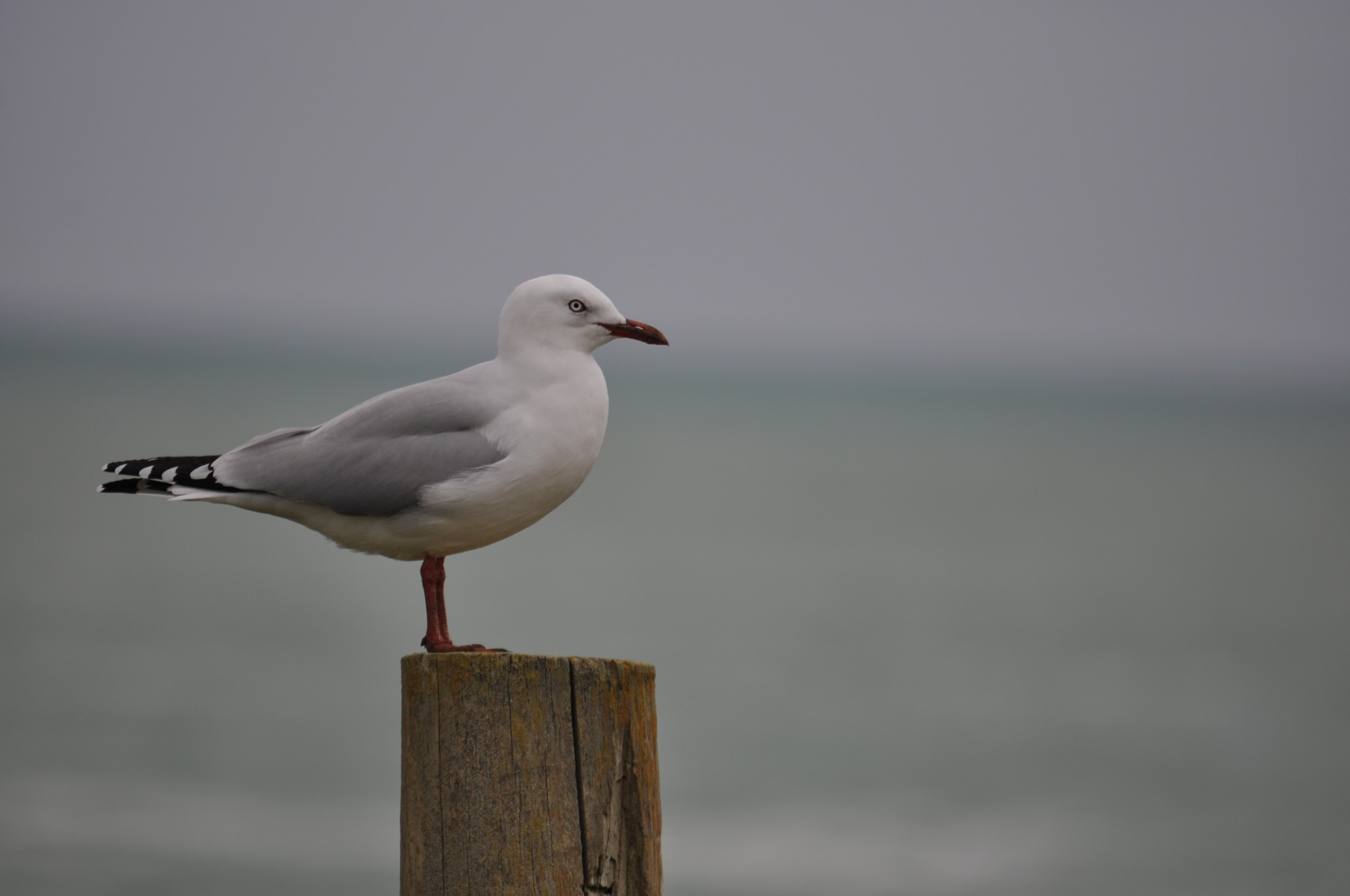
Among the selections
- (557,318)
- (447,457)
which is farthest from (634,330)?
(447,457)

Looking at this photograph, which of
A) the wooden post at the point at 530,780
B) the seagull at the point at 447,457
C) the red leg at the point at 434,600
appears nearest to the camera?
the wooden post at the point at 530,780

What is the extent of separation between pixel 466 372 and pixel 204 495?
2.73ft

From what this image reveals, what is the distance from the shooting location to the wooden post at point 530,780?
2639 mm

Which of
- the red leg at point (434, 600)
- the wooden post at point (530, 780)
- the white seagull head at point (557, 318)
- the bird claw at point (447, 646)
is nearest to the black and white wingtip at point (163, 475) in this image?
the red leg at point (434, 600)

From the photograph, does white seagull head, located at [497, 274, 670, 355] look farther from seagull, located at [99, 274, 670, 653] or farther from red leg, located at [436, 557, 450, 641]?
red leg, located at [436, 557, 450, 641]

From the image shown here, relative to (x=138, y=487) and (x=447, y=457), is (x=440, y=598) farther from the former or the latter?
(x=138, y=487)

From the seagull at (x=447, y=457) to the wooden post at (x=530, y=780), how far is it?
956mm

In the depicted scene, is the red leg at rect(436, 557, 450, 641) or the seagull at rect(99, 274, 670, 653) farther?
the red leg at rect(436, 557, 450, 641)

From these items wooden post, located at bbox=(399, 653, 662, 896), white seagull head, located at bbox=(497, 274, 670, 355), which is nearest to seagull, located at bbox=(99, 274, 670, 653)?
white seagull head, located at bbox=(497, 274, 670, 355)

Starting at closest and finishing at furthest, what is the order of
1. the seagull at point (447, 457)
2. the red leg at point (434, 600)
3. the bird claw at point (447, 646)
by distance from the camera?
the bird claw at point (447, 646) < the seagull at point (447, 457) < the red leg at point (434, 600)

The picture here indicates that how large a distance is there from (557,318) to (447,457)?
56 cm

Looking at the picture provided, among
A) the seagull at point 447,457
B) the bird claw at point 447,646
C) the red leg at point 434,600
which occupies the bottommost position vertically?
the bird claw at point 447,646

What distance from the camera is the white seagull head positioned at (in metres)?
3.93

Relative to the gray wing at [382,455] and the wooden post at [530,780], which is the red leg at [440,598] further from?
the wooden post at [530,780]
